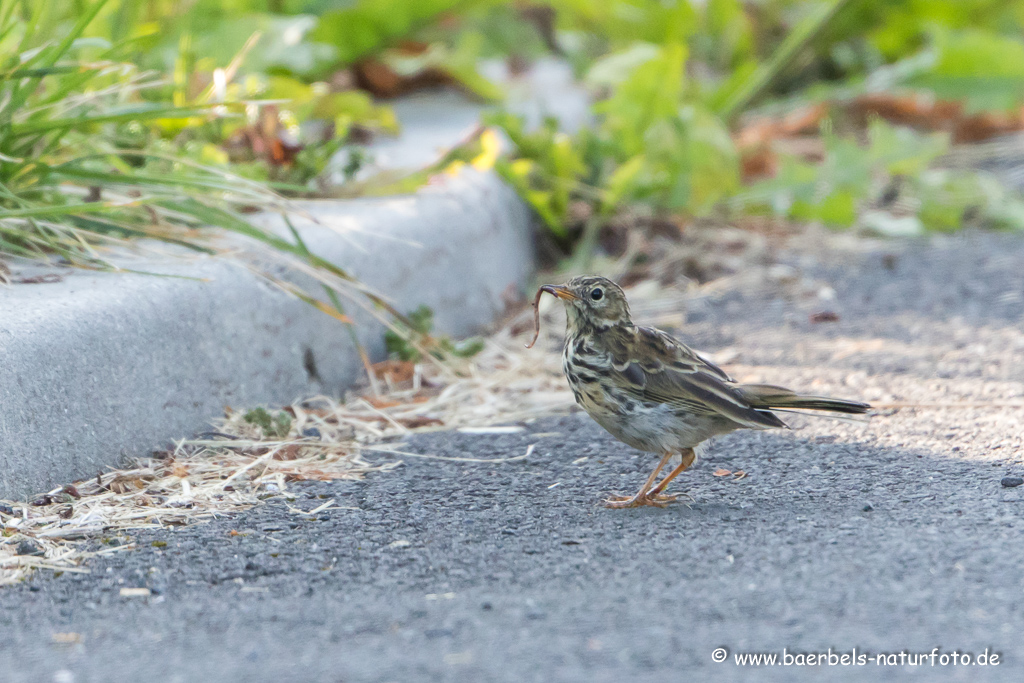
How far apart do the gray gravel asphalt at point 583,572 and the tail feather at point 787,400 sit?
220mm

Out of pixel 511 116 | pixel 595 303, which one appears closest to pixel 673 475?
pixel 595 303

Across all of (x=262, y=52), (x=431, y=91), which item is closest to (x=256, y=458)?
(x=262, y=52)

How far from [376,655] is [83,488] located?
1.33 meters

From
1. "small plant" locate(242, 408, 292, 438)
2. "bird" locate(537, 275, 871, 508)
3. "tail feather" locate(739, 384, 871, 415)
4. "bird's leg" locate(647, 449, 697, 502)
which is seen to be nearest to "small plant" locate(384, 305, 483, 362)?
"small plant" locate(242, 408, 292, 438)

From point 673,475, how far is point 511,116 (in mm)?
3064

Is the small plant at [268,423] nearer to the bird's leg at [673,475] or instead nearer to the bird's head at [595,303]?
the bird's head at [595,303]

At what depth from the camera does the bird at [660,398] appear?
2949 mm

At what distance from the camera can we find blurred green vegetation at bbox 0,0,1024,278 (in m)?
3.69

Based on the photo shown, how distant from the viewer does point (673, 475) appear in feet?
10.2

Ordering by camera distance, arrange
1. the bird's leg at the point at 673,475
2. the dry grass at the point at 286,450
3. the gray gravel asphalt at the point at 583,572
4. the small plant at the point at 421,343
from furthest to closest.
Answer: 1. the small plant at the point at 421,343
2. the bird's leg at the point at 673,475
3. the dry grass at the point at 286,450
4. the gray gravel asphalt at the point at 583,572

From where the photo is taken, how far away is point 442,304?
4.77 metres

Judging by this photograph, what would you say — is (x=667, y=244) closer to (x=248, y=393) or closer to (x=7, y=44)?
(x=248, y=393)

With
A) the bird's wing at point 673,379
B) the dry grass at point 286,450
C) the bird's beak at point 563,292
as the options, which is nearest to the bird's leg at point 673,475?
the bird's wing at point 673,379

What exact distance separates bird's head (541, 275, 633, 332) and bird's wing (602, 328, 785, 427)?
0.07 meters
